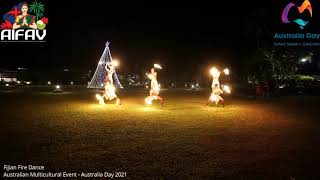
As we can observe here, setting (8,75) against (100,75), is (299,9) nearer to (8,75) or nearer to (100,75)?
(100,75)

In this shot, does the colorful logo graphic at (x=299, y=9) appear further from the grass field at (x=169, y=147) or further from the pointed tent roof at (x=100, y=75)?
the grass field at (x=169, y=147)

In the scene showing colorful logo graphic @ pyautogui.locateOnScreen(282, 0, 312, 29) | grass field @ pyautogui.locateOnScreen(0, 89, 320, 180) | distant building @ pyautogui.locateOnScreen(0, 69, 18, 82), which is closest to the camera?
grass field @ pyautogui.locateOnScreen(0, 89, 320, 180)

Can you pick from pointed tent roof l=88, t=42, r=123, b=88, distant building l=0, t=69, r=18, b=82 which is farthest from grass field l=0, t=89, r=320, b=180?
distant building l=0, t=69, r=18, b=82

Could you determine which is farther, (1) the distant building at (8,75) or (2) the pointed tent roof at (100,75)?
(1) the distant building at (8,75)

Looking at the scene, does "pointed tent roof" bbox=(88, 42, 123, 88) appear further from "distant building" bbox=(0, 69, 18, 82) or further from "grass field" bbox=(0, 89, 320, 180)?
"grass field" bbox=(0, 89, 320, 180)

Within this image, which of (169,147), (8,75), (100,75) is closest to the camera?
(169,147)

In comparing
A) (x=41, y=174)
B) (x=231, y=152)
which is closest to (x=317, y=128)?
(x=231, y=152)

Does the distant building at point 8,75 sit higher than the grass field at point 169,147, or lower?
higher

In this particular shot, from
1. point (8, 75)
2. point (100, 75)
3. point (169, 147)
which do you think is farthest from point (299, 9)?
point (8, 75)

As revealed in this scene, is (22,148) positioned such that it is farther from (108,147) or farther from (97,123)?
(97,123)

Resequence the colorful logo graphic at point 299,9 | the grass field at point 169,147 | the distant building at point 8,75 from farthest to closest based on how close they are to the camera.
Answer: the distant building at point 8,75 → the colorful logo graphic at point 299,9 → the grass field at point 169,147

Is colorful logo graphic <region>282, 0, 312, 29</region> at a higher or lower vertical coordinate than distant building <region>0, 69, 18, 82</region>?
higher

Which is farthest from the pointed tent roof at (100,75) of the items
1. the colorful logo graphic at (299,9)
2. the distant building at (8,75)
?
the distant building at (8,75)

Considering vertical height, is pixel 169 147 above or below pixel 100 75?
below
